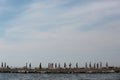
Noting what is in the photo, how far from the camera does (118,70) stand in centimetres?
19238

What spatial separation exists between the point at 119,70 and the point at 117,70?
160cm

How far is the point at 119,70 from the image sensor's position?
192m

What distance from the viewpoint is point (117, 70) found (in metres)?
193

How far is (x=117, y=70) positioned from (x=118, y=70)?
0.84m

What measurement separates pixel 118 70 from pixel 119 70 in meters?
0.77
